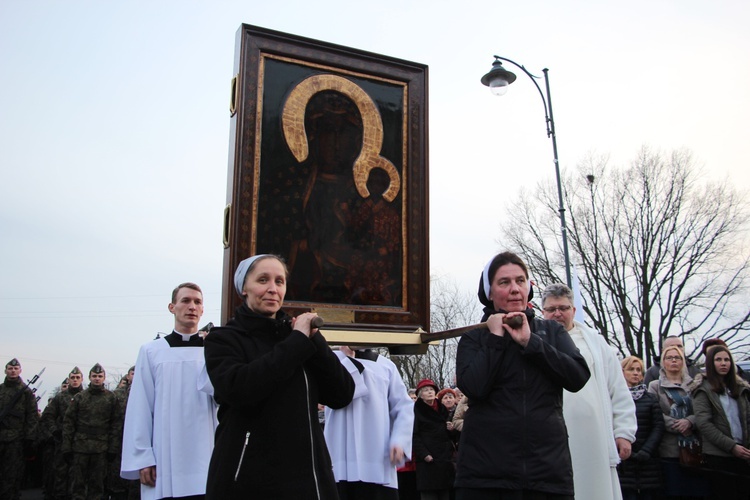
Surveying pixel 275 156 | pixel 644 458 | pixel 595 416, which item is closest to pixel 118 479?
pixel 275 156

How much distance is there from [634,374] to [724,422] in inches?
42.1

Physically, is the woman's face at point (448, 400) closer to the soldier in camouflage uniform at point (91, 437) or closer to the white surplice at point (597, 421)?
the soldier in camouflage uniform at point (91, 437)

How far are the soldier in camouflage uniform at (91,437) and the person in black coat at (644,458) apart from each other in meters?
8.06

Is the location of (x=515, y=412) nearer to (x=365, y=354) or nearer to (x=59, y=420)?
(x=365, y=354)

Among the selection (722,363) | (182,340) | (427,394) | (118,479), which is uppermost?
(182,340)

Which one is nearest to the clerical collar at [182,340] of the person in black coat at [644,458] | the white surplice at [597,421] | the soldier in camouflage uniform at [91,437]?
the white surplice at [597,421]

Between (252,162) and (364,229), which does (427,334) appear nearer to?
(364,229)

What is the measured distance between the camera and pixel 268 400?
323cm

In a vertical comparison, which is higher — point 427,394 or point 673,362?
point 673,362

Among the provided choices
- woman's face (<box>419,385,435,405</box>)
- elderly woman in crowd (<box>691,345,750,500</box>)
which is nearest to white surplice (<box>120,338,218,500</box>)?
elderly woman in crowd (<box>691,345,750,500</box>)

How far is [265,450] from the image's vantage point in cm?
312

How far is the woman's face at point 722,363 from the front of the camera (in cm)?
761

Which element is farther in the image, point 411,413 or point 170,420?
point 411,413

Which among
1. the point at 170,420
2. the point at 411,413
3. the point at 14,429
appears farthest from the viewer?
the point at 14,429
